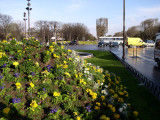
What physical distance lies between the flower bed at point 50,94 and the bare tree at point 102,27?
75105mm

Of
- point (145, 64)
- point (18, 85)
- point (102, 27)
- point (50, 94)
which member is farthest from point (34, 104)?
point (102, 27)

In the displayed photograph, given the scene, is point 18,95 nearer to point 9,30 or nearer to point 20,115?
point 20,115

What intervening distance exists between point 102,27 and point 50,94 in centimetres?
7733

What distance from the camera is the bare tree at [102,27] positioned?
3095 inches

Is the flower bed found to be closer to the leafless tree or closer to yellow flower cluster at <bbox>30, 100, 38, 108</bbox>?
yellow flower cluster at <bbox>30, 100, 38, 108</bbox>

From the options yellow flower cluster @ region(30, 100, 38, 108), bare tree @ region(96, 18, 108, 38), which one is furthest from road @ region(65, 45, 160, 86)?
bare tree @ region(96, 18, 108, 38)

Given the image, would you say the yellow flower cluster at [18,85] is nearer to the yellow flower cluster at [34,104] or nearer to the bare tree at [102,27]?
the yellow flower cluster at [34,104]

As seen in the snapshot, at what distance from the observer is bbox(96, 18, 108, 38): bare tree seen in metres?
78.6

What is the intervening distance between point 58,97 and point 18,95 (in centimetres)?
83

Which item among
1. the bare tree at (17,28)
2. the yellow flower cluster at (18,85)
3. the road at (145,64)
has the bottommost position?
the road at (145,64)

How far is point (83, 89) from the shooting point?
14.3ft

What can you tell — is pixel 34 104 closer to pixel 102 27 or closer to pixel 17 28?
pixel 17 28

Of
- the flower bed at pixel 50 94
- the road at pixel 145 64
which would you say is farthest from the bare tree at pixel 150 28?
the flower bed at pixel 50 94

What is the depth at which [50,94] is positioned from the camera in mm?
3881
